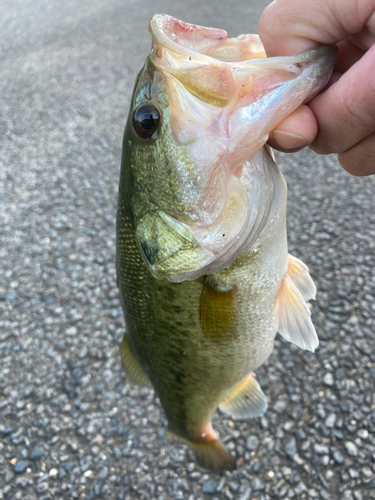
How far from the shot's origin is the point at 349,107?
87 centimetres

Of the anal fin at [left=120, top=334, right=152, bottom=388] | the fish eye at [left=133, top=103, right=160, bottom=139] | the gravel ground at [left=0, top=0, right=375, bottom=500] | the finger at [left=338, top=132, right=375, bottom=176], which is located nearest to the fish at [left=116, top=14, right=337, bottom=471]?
the fish eye at [left=133, top=103, right=160, bottom=139]

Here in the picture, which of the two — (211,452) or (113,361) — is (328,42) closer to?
(211,452)

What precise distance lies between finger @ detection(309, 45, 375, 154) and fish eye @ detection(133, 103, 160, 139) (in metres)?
0.40

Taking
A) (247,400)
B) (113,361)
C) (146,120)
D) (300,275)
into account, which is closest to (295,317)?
(300,275)

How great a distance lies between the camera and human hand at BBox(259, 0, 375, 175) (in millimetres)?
824

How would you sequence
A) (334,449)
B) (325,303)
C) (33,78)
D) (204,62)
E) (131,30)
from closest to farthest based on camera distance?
(204,62) → (334,449) → (325,303) → (33,78) → (131,30)

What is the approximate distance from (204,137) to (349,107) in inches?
14.1

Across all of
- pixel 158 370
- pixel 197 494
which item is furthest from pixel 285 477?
pixel 158 370

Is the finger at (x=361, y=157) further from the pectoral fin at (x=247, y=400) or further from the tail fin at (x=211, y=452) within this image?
the tail fin at (x=211, y=452)

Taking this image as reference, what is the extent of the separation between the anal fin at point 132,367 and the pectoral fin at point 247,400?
36 cm

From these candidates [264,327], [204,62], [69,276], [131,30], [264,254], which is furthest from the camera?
[131,30]

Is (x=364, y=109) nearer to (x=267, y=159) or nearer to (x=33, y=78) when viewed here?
(x=267, y=159)

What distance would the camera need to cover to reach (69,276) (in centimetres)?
269

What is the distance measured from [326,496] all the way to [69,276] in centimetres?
205
